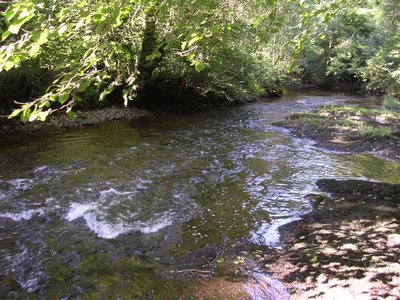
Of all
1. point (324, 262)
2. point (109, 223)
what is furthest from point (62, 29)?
point (109, 223)

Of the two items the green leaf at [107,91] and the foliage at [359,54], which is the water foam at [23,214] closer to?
the green leaf at [107,91]

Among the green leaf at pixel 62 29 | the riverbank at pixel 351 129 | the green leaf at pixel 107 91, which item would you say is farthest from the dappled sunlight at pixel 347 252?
the riverbank at pixel 351 129

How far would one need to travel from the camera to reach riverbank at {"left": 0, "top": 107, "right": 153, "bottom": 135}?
45.7 ft

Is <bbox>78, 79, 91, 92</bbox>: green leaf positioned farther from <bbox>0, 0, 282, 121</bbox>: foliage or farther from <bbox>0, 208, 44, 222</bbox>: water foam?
<bbox>0, 208, 44, 222</bbox>: water foam

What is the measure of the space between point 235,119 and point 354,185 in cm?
1029

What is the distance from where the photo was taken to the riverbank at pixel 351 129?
43.1ft

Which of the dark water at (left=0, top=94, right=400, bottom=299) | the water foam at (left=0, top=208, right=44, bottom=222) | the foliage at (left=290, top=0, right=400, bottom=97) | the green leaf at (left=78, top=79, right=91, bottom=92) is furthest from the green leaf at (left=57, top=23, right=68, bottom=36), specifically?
the foliage at (left=290, top=0, right=400, bottom=97)

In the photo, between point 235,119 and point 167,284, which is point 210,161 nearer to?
point 167,284

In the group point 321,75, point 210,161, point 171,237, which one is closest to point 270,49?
point 321,75

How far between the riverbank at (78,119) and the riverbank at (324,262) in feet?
34.7

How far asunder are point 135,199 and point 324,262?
4.17 metres

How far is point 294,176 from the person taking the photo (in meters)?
10.1

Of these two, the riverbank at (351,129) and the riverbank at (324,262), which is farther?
the riverbank at (351,129)

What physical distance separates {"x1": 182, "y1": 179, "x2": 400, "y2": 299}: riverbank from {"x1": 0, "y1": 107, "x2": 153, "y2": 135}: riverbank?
10573 mm
